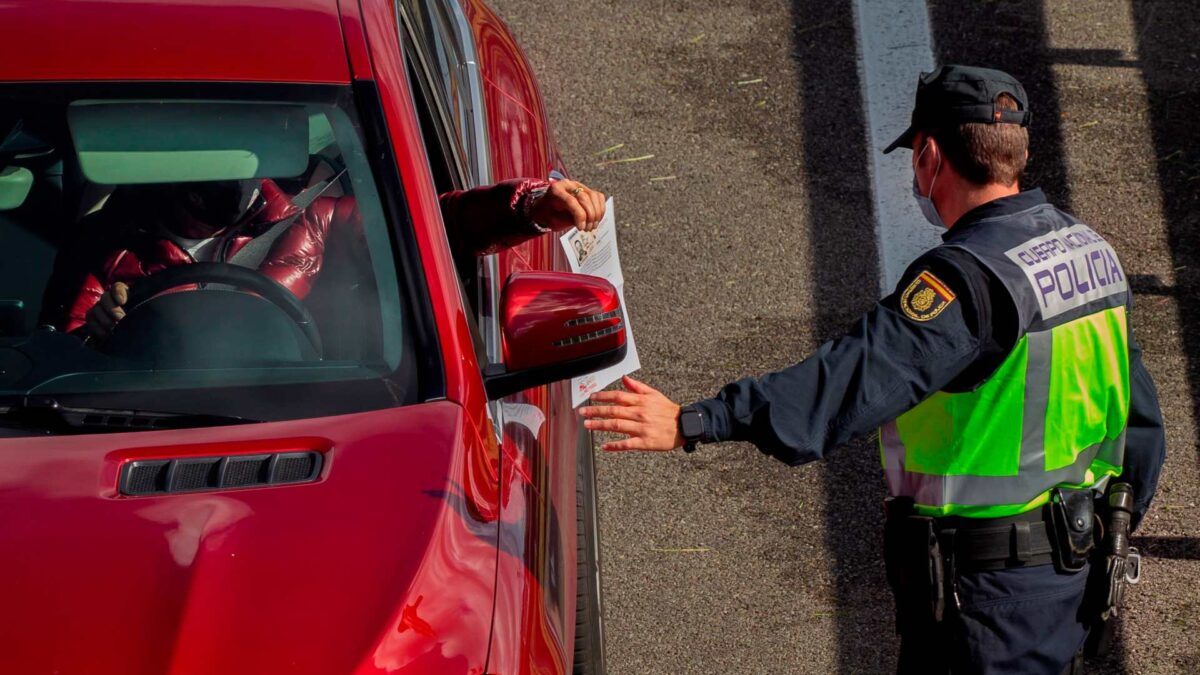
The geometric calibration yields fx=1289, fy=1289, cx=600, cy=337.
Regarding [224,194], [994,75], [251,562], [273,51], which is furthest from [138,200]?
[994,75]

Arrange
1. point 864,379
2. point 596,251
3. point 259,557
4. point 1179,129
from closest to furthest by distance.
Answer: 1. point 259,557
2. point 864,379
3. point 596,251
4. point 1179,129

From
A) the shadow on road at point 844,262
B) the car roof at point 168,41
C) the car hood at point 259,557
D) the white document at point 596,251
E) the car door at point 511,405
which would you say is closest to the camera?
the car hood at point 259,557

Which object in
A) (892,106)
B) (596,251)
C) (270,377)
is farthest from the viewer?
(892,106)

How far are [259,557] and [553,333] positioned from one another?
2.38 feet

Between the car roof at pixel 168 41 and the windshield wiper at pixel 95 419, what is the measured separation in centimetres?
69

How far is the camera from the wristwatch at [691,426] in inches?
95.0

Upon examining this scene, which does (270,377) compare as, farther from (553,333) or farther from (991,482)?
(991,482)

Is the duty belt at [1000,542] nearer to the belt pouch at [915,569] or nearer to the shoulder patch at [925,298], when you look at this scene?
the belt pouch at [915,569]

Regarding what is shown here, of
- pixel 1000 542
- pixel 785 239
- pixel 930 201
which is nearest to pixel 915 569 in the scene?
pixel 1000 542

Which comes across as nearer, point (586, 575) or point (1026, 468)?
point (1026, 468)

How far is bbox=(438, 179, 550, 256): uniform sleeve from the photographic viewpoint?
2910mm

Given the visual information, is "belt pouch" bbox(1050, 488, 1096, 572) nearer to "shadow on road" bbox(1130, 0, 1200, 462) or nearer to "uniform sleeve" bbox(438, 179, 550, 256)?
"uniform sleeve" bbox(438, 179, 550, 256)

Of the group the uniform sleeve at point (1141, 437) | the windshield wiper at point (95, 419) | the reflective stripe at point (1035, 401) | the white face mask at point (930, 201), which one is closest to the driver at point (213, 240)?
the windshield wiper at point (95, 419)

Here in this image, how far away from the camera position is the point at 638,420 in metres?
2.43
